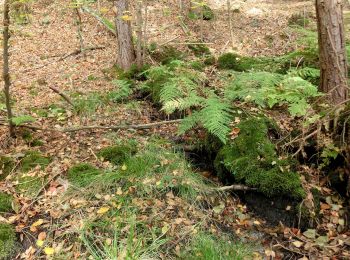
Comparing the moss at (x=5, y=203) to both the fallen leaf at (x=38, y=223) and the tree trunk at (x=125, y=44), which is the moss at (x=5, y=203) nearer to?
the fallen leaf at (x=38, y=223)

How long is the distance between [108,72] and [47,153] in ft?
10.2

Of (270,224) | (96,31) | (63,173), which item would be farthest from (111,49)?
(270,224)

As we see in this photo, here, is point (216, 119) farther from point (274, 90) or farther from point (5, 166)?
point (5, 166)

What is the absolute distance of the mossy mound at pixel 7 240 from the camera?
11.3ft

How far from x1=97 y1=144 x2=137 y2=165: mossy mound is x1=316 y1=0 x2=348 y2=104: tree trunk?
260 cm

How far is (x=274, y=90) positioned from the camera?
4.27 metres

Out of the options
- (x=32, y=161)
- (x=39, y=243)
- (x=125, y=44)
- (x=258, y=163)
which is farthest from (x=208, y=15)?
(x=39, y=243)

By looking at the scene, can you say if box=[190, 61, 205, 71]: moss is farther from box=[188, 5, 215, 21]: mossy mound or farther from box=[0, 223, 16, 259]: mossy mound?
box=[0, 223, 16, 259]: mossy mound

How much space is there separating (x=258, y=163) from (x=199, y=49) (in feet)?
16.6

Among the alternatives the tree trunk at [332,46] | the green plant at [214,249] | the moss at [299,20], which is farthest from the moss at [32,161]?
the moss at [299,20]

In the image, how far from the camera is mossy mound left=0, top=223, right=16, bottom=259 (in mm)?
3436

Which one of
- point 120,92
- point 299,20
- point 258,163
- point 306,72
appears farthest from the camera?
point 299,20

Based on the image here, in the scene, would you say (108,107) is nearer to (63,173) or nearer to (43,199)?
(63,173)

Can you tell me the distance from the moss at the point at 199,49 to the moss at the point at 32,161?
4.81 metres
